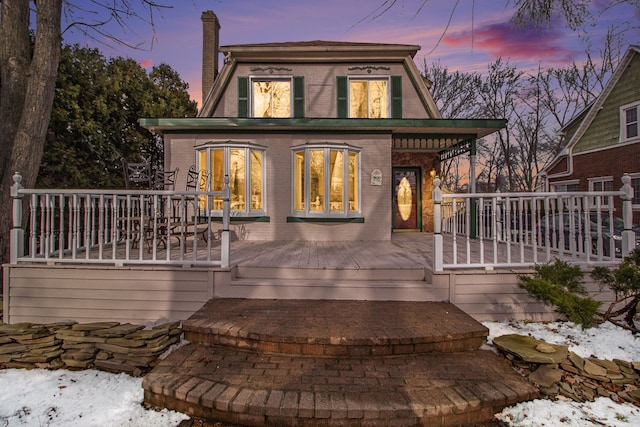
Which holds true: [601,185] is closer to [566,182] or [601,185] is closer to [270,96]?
Result: [566,182]

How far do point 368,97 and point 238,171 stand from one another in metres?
4.25

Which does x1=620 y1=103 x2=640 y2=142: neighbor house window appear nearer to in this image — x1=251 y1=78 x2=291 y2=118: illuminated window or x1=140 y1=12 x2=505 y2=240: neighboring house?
x1=140 y1=12 x2=505 y2=240: neighboring house

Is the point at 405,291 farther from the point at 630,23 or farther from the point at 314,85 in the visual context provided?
the point at 314,85

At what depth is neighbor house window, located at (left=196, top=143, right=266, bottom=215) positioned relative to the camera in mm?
7395

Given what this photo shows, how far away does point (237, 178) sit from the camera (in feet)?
24.6

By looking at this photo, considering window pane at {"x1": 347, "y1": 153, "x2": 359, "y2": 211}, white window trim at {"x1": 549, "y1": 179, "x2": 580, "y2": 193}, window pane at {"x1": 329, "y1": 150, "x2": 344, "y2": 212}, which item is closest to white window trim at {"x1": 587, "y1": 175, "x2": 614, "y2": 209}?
white window trim at {"x1": 549, "y1": 179, "x2": 580, "y2": 193}

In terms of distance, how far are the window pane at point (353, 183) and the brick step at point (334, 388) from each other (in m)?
4.85

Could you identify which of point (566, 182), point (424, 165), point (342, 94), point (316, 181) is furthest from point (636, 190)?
point (316, 181)

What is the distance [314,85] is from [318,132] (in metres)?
2.23

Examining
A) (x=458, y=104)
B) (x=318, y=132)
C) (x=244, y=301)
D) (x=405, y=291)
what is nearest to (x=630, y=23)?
(x=405, y=291)

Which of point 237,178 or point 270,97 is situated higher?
point 270,97

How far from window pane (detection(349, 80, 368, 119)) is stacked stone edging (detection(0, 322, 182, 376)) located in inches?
287

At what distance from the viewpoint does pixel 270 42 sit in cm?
985

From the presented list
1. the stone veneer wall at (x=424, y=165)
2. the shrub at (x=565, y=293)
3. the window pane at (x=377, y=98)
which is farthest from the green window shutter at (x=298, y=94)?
the shrub at (x=565, y=293)
